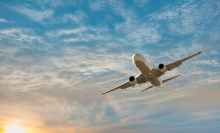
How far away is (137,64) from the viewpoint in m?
32.9

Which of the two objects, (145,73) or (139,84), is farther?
(139,84)

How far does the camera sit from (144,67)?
113 feet

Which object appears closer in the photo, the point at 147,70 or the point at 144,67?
the point at 144,67

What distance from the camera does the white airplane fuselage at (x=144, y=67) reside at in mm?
32188

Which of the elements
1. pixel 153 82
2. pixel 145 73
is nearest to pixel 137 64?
pixel 145 73

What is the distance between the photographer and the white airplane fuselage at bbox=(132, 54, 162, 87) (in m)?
32.2

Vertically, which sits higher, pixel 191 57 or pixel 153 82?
pixel 191 57

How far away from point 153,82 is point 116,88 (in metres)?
10.7

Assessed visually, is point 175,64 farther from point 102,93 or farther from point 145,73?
point 102,93

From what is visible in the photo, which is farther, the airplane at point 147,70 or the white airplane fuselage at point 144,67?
the airplane at point 147,70


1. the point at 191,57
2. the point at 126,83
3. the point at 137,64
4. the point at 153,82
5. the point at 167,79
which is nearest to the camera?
the point at 137,64

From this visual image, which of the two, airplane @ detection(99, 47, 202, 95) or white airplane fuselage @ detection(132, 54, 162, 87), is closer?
white airplane fuselage @ detection(132, 54, 162, 87)

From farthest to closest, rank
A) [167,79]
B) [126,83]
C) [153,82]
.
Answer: [167,79] < [126,83] < [153,82]

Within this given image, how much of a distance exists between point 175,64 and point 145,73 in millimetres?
8109
